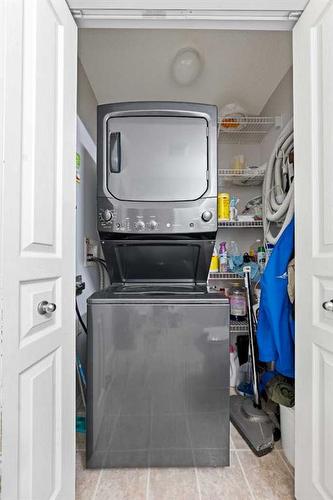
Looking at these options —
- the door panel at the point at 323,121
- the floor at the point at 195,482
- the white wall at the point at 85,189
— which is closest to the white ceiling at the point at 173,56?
the white wall at the point at 85,189

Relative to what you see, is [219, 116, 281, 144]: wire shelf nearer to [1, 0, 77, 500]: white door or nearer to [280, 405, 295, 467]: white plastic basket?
[1, 0, 77, 500]: white door

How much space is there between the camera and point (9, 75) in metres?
0.75

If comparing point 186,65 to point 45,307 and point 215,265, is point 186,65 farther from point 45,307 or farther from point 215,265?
Answer: point 45,307

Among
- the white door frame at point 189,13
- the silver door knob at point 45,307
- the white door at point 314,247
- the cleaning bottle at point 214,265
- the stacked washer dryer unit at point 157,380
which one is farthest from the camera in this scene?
the cleaning bottle at point 214,265

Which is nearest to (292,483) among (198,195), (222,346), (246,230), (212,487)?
(212,487)

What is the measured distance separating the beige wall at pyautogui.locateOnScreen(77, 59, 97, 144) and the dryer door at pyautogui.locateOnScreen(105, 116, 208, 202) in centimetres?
56

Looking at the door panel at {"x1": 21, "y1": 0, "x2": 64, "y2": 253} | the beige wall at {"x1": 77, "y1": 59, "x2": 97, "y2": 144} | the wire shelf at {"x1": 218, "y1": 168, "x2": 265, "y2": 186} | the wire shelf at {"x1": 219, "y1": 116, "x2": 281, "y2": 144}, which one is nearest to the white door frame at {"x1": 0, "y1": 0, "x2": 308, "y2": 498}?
the door panel at {"x1": 21, "y1": 0, "x2": 64, "y2": 253}

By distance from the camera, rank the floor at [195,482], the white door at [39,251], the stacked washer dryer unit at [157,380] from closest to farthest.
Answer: the white door at [39,251]
the floor at [195,482]
the stacked washer dryer unit at [157,380]

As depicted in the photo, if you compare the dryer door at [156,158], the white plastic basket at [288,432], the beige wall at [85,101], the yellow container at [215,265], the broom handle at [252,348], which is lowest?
the white plastic basket at [288,432]

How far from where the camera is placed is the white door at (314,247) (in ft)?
3.34

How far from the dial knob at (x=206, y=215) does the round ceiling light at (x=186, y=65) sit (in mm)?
1089

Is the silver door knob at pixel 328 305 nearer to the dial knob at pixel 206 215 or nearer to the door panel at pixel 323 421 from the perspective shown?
the door panel at pixel 323 421

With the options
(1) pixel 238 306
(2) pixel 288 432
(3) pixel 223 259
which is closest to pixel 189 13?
(3) pixel 223 259

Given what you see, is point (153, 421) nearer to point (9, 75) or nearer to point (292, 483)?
point (292, 483)
